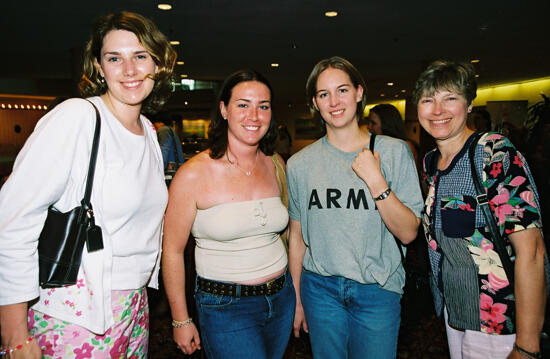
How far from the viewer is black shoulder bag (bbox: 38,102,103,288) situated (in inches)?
45.1

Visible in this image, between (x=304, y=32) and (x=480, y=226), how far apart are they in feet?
20.3

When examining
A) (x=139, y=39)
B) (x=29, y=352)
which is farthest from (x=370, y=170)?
(x=29, y=352)

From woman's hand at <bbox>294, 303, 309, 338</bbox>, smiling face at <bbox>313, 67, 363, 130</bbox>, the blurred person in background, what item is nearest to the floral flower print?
smiling face at <bbox>313, 67, 363, 130</bbox>

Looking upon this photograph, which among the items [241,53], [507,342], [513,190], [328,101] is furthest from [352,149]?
[241,53]

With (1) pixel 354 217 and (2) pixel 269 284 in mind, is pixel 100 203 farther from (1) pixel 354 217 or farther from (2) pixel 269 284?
(1) pixel 354 217

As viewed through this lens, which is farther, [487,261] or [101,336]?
[487,261]

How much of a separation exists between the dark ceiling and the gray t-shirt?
14.2ft

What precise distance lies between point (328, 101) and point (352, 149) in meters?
0.26

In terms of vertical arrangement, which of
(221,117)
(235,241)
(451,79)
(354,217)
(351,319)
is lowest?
(351,319)

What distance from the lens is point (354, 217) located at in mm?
1655

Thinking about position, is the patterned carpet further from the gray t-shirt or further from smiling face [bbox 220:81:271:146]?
smiling face [bbox 220:81:271:146]

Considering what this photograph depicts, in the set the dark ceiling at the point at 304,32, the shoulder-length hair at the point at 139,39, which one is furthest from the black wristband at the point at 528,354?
the dark ceiling at the point at 304,32

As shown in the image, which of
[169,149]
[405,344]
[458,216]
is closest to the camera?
[458,216]

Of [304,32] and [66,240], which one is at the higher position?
[304,32]
